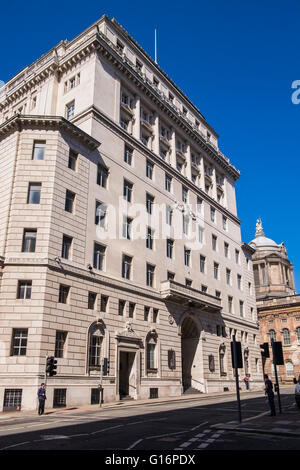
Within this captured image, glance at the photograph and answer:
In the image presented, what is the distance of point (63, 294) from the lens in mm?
30391

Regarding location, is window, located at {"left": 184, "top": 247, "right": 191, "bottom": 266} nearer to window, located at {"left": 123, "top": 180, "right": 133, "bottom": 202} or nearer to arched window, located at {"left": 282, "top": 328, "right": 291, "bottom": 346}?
window, located at {"left": 123, "top": 180, "right": 133, "bottom": 202}

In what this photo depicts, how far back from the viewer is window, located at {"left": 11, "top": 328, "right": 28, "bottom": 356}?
27.4m

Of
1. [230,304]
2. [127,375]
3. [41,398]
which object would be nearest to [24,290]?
[41,398]

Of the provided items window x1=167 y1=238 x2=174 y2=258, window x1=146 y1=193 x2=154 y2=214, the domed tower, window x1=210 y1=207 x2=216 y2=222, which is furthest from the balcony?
the domed tower

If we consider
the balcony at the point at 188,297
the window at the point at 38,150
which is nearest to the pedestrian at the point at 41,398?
the window at the point at 38,150

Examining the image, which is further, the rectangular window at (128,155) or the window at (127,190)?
the rectangular window at (128,155)

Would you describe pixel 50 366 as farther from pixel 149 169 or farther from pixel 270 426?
pixel 149 169

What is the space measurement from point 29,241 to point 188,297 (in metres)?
19.1

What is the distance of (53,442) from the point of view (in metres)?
12.6

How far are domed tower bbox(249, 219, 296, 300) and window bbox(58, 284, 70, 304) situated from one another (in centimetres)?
7556

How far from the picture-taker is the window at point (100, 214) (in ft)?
117

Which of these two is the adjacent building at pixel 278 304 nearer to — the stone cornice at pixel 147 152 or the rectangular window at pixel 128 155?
the stone cornice at pixel 147 152

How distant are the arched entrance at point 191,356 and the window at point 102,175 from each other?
18.0 meters
